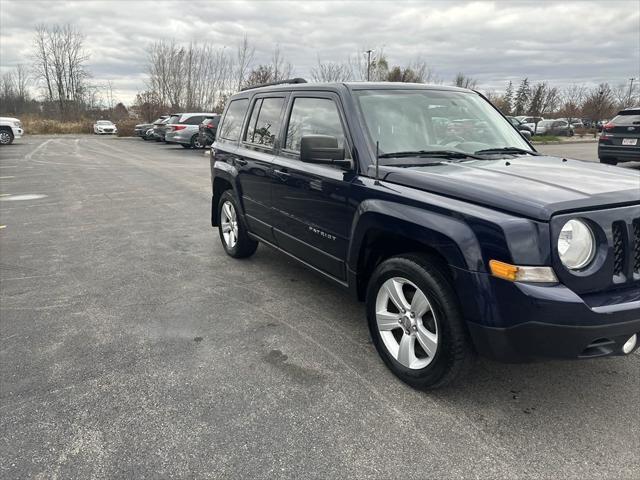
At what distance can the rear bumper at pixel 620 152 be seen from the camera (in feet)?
40.2

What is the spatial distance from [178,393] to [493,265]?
1.99 meters

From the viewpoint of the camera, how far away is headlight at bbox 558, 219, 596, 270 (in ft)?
7.82

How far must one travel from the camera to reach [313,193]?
3.75m

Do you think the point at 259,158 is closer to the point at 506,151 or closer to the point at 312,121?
the point at 312,121

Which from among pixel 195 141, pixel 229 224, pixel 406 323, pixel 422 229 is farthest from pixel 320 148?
pixel 195 141

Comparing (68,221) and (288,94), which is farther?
(68,221)

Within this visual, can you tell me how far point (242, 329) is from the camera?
3.86 m

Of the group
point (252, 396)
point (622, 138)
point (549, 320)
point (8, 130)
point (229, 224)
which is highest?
point (622, 138)

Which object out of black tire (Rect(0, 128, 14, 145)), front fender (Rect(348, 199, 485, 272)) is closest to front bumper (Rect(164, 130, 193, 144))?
black tire (Rect(0, 128, 14, 145))

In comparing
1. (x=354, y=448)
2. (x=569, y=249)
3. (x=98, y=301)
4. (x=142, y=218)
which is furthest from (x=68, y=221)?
(x=569, y=249)

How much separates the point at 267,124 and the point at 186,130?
20.0m

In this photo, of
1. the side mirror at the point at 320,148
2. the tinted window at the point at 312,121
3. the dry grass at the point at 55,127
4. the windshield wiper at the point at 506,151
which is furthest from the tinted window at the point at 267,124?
the dry grass at the point at 55,127

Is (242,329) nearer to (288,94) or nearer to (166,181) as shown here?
(288,94)

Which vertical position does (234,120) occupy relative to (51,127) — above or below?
above
